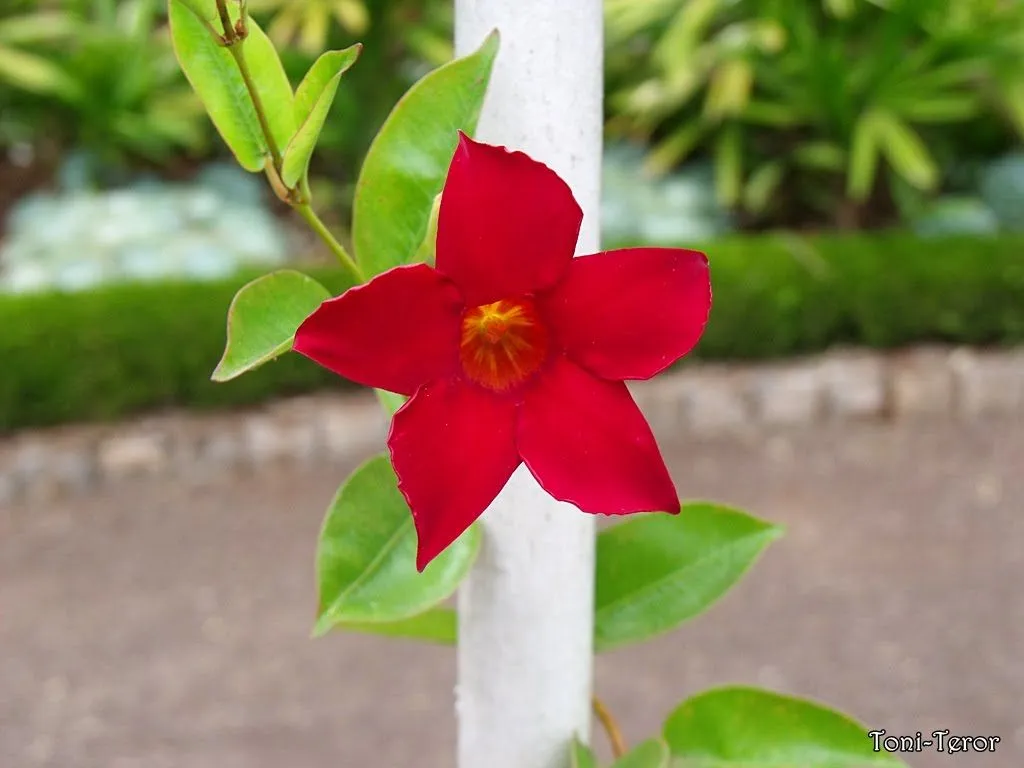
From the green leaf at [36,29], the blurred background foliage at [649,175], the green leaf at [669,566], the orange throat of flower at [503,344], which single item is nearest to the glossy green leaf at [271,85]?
the orange throat of flower at [503,344]

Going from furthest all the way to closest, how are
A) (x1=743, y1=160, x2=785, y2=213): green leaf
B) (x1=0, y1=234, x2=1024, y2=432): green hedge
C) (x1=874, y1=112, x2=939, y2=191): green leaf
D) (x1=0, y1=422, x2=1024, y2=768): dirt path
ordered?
(x1=743, y1=160, x2=785, y2=213): green leaf
(x1=874, y1=112, x2=939, y2=191): green leaf
(x1=0, y1=234, x2=1024, y2=432): green hedge
(x1=0, y1=422, x2=1024, y2=768): dirt path

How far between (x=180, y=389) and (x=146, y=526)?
0.39 m

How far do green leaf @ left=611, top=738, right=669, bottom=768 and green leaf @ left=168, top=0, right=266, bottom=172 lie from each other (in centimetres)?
30

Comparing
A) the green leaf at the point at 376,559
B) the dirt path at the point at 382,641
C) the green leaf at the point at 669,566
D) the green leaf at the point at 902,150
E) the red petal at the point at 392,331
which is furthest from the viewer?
the green leaf at the point at 902,150

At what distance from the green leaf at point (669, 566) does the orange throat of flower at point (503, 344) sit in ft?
0.59

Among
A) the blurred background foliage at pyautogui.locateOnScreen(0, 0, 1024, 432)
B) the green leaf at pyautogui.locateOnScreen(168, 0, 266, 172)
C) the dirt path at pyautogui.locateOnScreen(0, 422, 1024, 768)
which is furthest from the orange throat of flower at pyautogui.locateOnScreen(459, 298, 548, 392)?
the blurred background foliage at pyautogui.locateOnScreen(0, 0, 1024, 432)

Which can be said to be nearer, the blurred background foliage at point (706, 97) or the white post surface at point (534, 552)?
the white post surface at point (534, 552)

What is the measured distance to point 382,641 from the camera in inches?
89.7

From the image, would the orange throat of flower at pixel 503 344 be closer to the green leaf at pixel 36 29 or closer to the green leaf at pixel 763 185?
the green leaf at pixel 763 185

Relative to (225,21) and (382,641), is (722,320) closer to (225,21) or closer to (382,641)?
(382,641)

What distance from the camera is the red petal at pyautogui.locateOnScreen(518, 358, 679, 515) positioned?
308mm

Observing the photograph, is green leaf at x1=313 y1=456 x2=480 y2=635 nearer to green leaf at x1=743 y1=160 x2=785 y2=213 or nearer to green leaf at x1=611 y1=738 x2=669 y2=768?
green leaf at x1=611 y1=738 x2=669 y2=768

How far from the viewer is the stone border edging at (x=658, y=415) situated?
2.69m

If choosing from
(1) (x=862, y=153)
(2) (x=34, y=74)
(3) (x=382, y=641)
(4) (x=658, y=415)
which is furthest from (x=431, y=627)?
(2) (x=34, y=74)
